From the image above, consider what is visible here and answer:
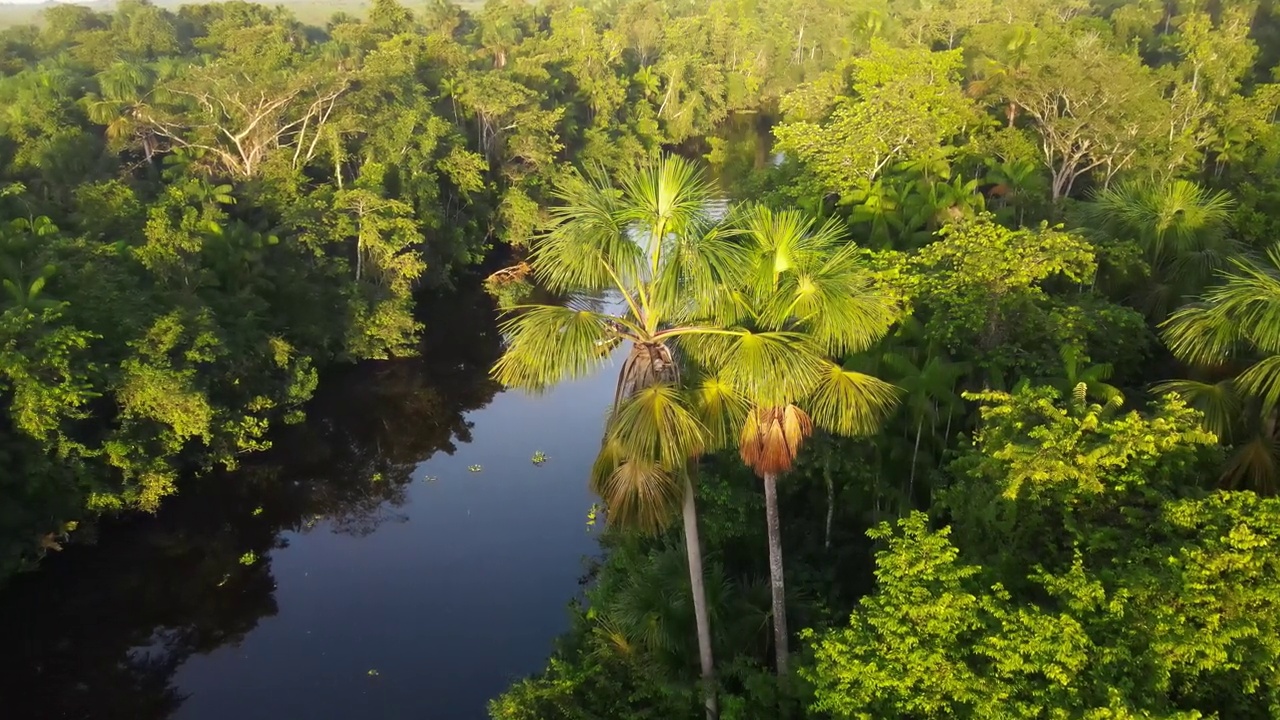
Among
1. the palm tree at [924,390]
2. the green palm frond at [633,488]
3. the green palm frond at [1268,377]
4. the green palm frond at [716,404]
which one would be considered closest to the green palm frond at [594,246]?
the green palm frond at [716,404]

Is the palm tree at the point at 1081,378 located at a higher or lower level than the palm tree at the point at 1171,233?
lower

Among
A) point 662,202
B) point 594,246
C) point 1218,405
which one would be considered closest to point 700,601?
point 594,246

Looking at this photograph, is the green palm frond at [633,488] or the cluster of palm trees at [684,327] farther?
the green palm frond at [633,488]

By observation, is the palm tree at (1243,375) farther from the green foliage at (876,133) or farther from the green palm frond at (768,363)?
the green foliage at (876,133)

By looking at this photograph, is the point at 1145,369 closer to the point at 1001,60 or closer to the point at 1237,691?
the point at 1237,691

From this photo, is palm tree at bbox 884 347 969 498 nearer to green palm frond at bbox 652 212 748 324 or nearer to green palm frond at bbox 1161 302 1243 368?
green palm frond at bbox 1161 302 1243 368

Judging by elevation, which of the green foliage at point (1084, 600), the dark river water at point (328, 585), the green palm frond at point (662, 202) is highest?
the green palm frond at point (662, 202)

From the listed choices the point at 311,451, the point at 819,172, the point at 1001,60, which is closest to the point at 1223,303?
the point at 819,172
